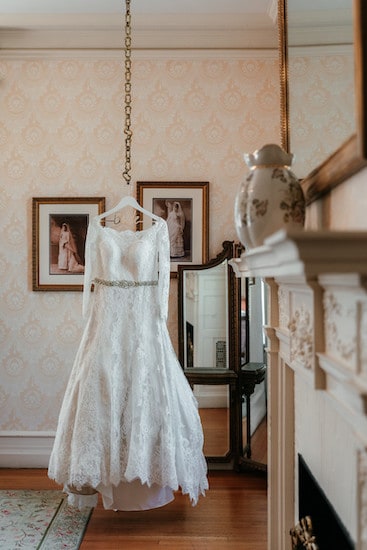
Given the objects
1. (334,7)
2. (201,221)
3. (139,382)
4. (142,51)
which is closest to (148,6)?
(142,51)

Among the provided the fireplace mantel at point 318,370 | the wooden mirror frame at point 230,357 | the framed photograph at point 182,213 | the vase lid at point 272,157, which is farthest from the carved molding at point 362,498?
the framed photograph at point 182,213

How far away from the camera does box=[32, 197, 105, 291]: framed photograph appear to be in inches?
147

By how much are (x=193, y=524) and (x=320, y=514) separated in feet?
5.38

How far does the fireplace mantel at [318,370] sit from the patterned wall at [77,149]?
1943 mm

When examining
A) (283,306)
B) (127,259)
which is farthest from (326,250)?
(127,259)

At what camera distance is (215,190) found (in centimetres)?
376

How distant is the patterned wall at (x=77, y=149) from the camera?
3.76m

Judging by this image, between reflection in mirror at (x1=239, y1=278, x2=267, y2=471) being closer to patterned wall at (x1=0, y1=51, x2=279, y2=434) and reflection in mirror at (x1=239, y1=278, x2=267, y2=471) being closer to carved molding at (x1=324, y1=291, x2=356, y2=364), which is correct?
patterned wall at (x1=0, y1=51, x2=279, y2=434)

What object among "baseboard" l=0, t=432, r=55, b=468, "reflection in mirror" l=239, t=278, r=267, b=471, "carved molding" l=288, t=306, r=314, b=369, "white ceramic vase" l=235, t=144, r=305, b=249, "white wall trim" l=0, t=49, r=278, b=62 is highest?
"white wall trim" l=0, t=49, r=278, b=62

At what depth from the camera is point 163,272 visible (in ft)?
9.79

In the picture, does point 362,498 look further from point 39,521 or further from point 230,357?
point 230,357

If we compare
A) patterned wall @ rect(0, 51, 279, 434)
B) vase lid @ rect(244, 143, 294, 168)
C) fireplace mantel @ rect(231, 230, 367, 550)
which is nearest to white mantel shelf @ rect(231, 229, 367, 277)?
fireplace mantel @ rect(231, 230, 367, 550)

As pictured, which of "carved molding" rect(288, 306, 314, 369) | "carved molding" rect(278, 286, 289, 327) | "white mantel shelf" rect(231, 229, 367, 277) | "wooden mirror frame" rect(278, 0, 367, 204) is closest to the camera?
"white mantel shelf" rect(231, 229, 367, 277)

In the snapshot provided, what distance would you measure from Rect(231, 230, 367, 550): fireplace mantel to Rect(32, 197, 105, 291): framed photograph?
1.99 meters
